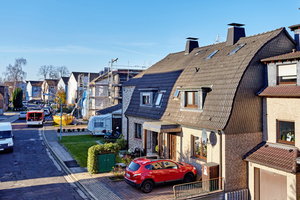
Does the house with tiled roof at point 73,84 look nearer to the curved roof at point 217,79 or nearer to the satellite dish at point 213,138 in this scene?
the curved roof at point 217,79

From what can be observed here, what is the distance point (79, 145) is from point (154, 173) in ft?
47.9

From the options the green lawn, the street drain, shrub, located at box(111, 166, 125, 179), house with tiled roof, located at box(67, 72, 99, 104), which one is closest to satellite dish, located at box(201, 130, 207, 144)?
shrub, located at box(111, 166, 125, 179)

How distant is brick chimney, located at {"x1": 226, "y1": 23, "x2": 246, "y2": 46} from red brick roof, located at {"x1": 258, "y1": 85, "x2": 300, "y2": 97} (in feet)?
18.1

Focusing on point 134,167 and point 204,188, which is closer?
point 204,188

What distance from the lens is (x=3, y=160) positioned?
788 inches

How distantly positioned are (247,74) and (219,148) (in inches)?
168

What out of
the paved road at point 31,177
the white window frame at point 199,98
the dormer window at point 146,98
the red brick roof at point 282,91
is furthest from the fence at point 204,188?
the dormer window at point 146,98

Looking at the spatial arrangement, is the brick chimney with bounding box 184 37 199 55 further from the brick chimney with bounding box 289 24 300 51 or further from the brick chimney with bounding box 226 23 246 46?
the brick chimney with bounding box 289 24 300 51

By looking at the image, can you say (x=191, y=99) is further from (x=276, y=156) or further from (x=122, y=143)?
(x=122, y=143)

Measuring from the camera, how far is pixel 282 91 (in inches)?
502

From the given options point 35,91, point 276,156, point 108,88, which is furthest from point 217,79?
point 35,91

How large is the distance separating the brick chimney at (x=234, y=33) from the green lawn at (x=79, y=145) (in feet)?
45.5

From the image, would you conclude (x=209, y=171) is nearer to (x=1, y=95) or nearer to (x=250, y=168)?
(x=250, y=168)

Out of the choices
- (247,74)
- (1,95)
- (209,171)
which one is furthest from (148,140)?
(1,95)
